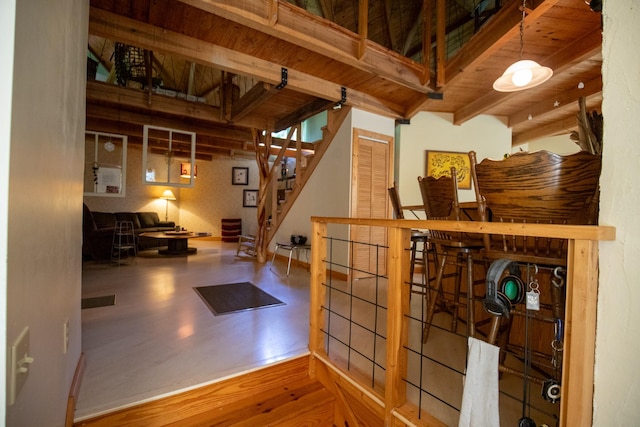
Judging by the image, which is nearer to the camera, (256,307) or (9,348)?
(9,348)

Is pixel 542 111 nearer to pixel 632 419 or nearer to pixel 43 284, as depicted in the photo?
pixel 632 419

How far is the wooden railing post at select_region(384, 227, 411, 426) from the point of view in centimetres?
135

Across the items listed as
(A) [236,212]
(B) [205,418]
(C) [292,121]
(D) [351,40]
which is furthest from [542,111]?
(A) [236,212]

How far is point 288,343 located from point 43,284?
1494 millimetres

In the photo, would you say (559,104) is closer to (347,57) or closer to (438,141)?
(438,141)

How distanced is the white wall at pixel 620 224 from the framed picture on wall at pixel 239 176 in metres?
→ 8.42

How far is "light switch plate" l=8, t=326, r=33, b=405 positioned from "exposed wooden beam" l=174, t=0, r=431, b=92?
224cm

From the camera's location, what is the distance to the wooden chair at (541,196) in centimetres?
114

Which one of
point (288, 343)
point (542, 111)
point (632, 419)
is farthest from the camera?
point (542, 111)

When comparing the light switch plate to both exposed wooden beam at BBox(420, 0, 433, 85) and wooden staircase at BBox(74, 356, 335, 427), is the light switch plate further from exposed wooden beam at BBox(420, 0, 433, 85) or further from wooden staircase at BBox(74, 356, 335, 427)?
exposed wooden beam at BBox(420, 0, 433, 85)

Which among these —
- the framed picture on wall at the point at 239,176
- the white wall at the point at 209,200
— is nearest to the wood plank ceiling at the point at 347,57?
the white wall at the point at 209,200

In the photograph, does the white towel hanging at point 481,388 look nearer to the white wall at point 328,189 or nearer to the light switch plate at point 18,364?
the light switch plate at point 18,364

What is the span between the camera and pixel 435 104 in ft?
14.2

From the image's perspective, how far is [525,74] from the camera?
229cm
